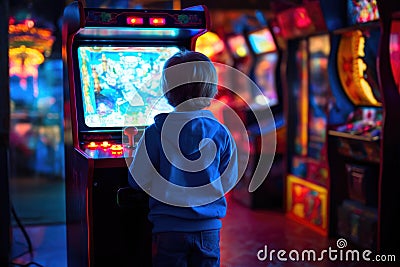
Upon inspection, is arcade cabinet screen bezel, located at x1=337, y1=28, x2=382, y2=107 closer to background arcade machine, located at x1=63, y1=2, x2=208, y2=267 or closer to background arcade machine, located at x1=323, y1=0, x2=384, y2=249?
background arcade machine, located at x1=323, y1=0, x2=384, y2=249

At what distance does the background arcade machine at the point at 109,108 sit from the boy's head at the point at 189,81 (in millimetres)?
566

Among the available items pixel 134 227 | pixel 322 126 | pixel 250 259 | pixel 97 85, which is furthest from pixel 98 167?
pixel 322 126

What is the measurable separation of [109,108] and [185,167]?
1.13 metres

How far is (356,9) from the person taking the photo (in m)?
4.49

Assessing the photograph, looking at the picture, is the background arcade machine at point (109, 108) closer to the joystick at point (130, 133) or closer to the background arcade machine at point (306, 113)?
the joystick at point (130, 133)

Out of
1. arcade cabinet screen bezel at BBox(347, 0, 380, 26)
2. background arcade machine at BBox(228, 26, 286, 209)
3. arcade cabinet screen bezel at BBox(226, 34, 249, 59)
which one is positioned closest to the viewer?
arcade cabinet screen bezel at BBox(347, 0, 380, 26)

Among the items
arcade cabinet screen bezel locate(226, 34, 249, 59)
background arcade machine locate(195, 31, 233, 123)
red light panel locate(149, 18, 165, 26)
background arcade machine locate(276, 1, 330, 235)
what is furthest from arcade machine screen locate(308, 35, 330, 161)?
red light panel locate(149, 18, 165, 26)

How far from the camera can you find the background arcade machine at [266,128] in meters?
5.86

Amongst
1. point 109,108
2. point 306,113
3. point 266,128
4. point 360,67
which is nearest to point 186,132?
point 109,108

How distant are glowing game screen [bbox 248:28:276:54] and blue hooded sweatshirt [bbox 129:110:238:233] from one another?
12.5 ft

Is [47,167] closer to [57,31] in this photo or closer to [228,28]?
[57,31]

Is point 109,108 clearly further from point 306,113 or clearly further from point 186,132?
point 306,113

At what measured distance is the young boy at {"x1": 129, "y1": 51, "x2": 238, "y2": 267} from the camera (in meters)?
2.20

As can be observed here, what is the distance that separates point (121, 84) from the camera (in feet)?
10.6
